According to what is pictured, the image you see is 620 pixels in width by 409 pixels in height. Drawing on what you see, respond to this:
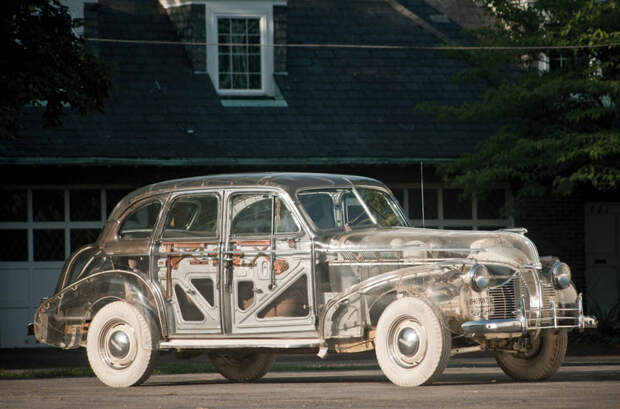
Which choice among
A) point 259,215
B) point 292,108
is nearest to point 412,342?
point 259,215

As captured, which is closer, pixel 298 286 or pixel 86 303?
pixel 298 286

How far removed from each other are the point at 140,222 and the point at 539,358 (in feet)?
13.3

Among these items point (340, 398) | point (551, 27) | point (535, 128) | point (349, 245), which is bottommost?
point (340, 398)

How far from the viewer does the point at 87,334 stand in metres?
12.3

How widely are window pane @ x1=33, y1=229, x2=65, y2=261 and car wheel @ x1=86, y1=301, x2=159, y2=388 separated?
872 centimetres

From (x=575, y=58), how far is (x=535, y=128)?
1.22 m

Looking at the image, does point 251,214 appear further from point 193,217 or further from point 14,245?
point 14,245

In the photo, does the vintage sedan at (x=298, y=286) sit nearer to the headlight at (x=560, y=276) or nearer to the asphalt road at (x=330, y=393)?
the headlight at (x=560, y=276)

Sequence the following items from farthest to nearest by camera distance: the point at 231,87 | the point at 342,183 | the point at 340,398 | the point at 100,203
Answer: the point at 231,87 < the point at 100,203 < the point at 342,183 < the point at 340,398

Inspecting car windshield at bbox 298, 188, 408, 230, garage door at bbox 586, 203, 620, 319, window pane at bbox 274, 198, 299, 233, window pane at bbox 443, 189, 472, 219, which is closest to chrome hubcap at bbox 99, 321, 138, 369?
window pane at bbox 274, 198, 299, 233

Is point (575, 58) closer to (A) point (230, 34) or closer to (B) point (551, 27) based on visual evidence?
(B) point (551, 27)

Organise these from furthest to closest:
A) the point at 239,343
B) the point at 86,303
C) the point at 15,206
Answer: the point at 15,206 → the point at 86,303 → the point at 239,343

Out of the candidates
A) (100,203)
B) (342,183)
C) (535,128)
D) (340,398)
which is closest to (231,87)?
(100,203)

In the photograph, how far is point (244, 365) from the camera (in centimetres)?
1288
